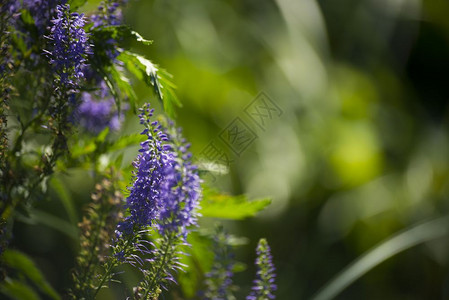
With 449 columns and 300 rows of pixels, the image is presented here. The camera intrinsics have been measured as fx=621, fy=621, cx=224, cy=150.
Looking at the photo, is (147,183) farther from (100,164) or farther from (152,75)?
(100,164)

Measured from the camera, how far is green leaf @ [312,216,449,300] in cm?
117

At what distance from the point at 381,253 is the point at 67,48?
1082 mm

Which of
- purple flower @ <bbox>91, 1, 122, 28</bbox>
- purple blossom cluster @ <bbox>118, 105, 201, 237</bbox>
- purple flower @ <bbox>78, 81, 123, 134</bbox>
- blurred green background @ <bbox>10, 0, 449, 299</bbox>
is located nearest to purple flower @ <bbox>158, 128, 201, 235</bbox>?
purple blossom cluster @ <bbox>118, 105, 201, 237</bbox>

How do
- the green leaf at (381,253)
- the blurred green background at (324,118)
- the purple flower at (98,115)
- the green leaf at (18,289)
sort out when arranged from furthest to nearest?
→ the blurred green background at (324,118) → the green leaf at (381,253) → the purple flower at (98,115) → the green leaf at (18,289)

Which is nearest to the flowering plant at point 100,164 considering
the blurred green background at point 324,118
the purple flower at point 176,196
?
the purple flower at point 176,196

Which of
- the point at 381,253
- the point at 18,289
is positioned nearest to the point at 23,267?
the point at 18,289

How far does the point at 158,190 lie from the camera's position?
0.63 metres

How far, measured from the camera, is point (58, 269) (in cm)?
166

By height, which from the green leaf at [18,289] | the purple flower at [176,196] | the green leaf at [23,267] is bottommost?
the green leaf at [18,289]

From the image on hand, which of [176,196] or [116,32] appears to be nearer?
[176,196]

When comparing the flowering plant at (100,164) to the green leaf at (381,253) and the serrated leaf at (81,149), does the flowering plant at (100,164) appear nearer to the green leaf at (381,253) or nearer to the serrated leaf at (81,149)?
the serrated leaf at (81,149)

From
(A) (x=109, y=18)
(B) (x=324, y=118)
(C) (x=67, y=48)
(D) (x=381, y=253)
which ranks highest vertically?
(B) (x=324, y=118)

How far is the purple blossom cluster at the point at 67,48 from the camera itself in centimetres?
64

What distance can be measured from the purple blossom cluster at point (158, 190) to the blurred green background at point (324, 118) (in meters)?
1.30
